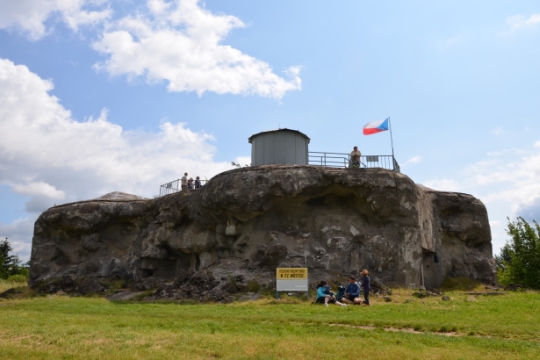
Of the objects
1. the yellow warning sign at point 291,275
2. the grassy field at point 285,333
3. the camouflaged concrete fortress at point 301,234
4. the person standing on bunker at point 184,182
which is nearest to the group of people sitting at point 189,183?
the person standing on bunker at point 184,182

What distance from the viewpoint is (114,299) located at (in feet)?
79.4

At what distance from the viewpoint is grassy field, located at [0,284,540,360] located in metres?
9.91

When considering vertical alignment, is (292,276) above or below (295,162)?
below

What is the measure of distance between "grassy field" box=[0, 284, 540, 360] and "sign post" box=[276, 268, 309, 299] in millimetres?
2340

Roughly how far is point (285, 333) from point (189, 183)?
1999 centimetres

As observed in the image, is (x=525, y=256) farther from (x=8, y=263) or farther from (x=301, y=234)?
(x=8, y=263)

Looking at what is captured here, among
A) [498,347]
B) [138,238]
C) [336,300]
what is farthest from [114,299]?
[498,347]

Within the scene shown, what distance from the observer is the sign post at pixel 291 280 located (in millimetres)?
20500

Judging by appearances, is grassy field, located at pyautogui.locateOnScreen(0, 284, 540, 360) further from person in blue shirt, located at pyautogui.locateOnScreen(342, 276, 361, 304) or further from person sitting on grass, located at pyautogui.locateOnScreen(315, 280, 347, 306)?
person in blue shirt, located at pyautogui.locateOnScreen(342, 276, 361, 304)

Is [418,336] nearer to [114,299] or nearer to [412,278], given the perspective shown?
[412,278]

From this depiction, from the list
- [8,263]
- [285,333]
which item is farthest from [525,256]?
[8,263]

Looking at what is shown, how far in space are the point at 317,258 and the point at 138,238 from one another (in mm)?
13167

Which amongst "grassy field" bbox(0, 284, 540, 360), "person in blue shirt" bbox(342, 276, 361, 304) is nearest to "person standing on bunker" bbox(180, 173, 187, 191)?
"grassy field" bbox(0, 284, 540, 360)

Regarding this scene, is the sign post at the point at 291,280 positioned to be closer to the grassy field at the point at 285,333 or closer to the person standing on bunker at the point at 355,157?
the grassy field at the point at 285,333
